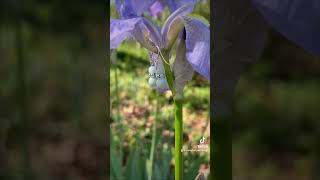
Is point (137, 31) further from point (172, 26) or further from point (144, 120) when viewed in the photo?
point (144, 120)

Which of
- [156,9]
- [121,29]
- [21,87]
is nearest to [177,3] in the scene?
[156,9]

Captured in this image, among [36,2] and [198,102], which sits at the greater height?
[36,2]

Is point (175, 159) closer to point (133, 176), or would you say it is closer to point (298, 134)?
point (133, 176)

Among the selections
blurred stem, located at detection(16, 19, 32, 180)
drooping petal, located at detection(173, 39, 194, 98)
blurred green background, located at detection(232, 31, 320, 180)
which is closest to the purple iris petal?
drooping petal, located at detection(173, 39, 194, 98)

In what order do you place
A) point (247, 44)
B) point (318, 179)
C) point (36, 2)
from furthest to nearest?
point (36, 2), point (318, 179), point (247, 44)

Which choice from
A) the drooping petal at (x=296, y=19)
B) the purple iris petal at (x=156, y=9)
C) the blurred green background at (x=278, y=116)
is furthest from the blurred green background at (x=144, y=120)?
the drooping petal at (x=296, y=19)

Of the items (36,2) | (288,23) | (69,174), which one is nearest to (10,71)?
(36,2)
